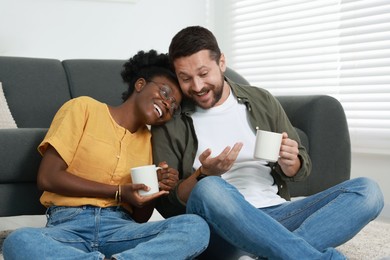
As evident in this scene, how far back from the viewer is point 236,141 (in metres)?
1.77

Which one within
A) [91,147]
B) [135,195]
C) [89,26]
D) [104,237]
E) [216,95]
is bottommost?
[104,237]

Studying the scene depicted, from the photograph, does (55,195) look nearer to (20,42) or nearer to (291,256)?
(291,256)

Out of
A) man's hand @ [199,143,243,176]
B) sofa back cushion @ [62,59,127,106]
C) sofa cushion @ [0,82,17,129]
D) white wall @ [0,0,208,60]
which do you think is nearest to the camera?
man's hand @ [199,143,243,176]

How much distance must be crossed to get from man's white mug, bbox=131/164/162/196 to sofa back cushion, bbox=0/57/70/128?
4.65ft

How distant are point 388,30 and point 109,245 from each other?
2269 mm

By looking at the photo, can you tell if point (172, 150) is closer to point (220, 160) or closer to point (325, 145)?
point (220, 160)

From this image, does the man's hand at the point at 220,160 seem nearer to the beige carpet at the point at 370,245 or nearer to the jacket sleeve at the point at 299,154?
the jacket sleeve at the point at 299,154

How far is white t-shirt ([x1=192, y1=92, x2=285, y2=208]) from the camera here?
68.1 inches

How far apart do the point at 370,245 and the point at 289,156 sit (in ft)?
2.56

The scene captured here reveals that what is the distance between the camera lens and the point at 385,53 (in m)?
3.22

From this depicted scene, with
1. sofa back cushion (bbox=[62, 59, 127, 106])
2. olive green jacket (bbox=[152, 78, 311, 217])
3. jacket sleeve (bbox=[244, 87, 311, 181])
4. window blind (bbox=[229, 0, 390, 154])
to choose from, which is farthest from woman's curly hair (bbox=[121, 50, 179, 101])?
window blind (bbox=[229, 0, 390, 154])

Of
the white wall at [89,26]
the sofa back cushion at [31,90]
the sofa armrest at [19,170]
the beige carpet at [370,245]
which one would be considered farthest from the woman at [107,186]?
the white wall at [89,26]

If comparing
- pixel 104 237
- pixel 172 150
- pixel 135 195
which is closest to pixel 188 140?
pixel 172 150

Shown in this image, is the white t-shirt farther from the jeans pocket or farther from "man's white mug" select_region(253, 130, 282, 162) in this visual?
the jeans pocket
